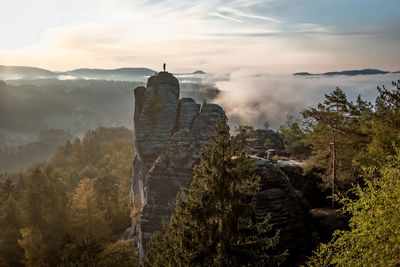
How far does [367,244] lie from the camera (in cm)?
1140

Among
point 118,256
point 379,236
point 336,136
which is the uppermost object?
point 336,136

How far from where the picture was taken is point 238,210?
42.7 ft

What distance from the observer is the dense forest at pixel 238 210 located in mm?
12312

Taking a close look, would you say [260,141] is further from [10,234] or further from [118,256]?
[10,234]

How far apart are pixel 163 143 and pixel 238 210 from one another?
32.6 m

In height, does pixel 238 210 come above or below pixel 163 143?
above

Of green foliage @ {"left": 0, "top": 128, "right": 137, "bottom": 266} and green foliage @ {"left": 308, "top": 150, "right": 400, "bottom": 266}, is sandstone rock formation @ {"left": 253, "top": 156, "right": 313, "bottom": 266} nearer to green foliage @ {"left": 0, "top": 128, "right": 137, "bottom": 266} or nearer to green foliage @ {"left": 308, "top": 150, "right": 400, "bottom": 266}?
green foliage @ {"left": 308, "top": 150, "right": 400, "bottom": 266}

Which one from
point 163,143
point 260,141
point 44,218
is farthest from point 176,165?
point 44,218

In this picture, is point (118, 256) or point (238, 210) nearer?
point (238, 210)

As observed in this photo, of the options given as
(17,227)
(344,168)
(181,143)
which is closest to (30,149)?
(17,227)

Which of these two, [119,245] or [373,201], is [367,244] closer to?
[373,201]

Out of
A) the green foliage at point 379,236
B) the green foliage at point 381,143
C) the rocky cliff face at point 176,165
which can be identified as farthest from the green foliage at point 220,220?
the green foliage at point 381,143

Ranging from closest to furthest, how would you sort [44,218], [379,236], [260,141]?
[379,236] → [44,218] → [260,141]

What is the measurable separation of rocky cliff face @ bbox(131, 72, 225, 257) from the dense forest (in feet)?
17.3
